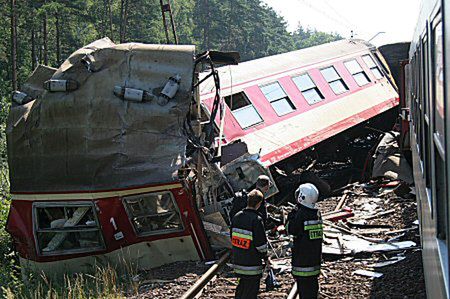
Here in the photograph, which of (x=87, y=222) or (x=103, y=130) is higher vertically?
(x=103, y=130)

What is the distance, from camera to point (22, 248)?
9906 mm

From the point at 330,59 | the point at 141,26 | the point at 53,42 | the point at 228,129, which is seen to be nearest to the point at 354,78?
the point at 330,59

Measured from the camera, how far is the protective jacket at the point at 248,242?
6391mm

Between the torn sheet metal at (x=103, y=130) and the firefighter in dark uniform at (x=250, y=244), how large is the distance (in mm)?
3010

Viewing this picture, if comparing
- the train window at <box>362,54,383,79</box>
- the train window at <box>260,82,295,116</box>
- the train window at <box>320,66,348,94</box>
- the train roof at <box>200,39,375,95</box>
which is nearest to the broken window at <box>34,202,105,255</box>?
the train roof at <box>200,39,375,95</box>

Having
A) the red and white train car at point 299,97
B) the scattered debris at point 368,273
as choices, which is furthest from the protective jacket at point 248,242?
the red and white train car at point 299,97

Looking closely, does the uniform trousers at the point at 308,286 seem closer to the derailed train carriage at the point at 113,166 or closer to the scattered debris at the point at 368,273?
the scattered debris at the point at 368,273

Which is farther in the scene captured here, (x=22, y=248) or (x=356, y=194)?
(x=356, y=194)

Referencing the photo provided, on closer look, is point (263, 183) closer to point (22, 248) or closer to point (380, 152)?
point (22, 248)

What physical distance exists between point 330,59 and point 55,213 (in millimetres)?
9798

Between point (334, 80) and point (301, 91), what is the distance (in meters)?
1.70

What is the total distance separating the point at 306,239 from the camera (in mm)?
6250

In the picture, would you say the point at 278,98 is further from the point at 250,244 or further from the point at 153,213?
the point at 250,244

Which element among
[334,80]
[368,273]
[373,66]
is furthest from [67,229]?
[373,66]
